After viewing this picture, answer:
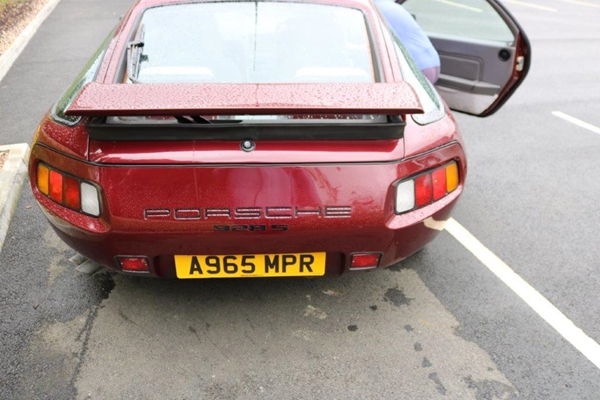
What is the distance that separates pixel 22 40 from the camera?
8.70 metres

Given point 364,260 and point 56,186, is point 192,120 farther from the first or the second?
point 364,260

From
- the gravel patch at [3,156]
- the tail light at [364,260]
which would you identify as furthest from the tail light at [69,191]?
the gravel patch at [3,156]

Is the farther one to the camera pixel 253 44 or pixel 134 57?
pixel 253 44

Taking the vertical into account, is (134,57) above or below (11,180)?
above

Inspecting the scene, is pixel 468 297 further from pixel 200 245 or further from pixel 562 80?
pixel 562 80

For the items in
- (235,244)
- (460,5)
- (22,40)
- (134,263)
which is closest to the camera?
(235,244)

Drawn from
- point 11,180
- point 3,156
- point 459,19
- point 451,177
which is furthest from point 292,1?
point 459,19

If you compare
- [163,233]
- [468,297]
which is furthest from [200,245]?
[468,297]

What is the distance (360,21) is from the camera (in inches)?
126

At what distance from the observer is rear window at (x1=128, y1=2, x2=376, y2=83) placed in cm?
288

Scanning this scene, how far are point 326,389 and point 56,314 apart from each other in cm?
142

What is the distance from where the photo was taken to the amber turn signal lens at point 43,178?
100 inches

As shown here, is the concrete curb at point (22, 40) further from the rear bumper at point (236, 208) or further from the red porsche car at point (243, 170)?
the rear bumper at point (236, 208)

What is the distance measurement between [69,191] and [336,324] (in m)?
1.38
